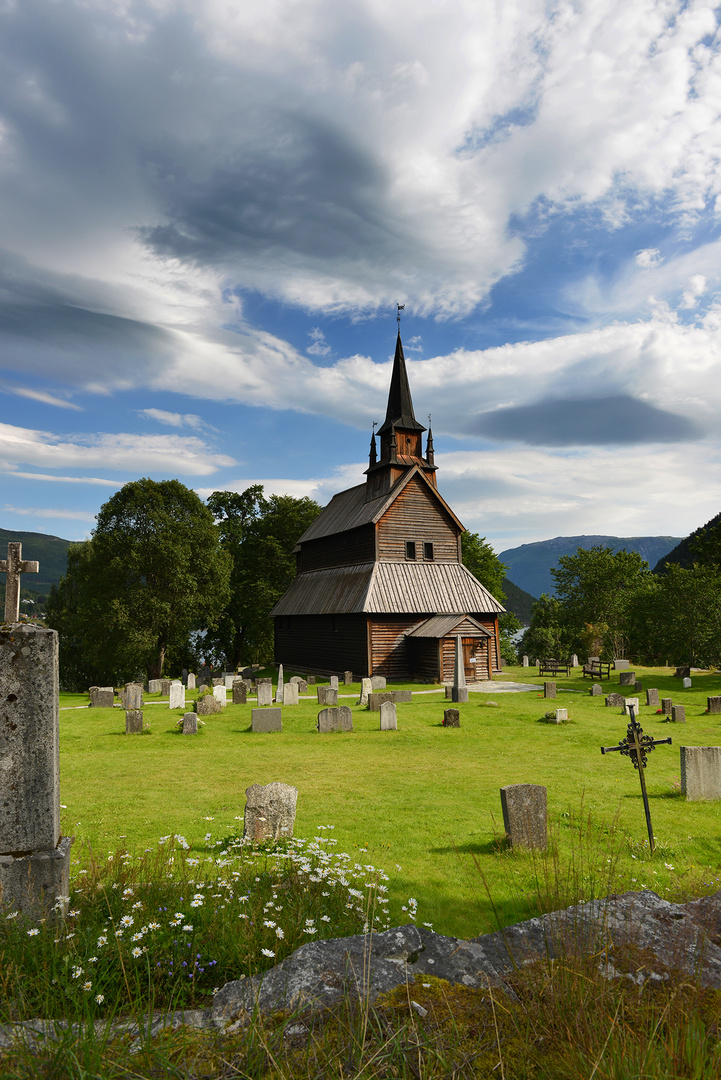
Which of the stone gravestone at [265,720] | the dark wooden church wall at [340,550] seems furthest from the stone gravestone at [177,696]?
the dark wooden church wall at [340,550]

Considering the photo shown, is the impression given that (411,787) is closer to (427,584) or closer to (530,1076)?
(530,1076)

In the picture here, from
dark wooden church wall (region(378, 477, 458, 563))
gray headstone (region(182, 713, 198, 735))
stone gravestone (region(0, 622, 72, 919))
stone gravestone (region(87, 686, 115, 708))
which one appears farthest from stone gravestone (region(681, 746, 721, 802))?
dark wooden church wall (region(378, 477, 458, 563))

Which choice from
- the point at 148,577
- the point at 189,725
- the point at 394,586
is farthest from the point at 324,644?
the point at 189,725

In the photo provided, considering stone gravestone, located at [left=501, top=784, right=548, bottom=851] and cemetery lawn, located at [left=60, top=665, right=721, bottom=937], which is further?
stone gravestone, located at [left=501, top=784, right=548, bottom=851]

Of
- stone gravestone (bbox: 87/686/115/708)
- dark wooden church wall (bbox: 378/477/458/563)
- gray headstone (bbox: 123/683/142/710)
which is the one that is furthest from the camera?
dark wooden church wall (bbox: 378/477/458/563)

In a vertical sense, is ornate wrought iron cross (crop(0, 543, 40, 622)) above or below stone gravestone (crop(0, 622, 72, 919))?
above

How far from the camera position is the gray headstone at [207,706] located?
22.1 metres

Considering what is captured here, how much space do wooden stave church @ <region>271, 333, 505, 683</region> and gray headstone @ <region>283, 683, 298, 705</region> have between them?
8.18 meters

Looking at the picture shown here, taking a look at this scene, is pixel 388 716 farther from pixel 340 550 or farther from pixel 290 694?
pixel 340 550

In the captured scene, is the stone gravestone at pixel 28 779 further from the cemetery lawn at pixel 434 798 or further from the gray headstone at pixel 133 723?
the gray headstone at pixel 133 723

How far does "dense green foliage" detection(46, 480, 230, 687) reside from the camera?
36750 millimetres

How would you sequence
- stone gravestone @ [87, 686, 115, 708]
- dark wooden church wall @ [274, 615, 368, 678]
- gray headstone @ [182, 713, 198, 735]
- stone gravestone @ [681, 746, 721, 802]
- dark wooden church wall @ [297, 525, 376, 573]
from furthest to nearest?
dark wooden church wall @ [297, 525, 376, 573] → dark wooden church wall @ [274, 615, 368, 678] → stone gravestone @ [87, 686, 115, 708] → gray headstone @ [182, 713, 198, 735] → stone gravestone @ [681, 746, 721, 802]

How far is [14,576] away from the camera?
614cm

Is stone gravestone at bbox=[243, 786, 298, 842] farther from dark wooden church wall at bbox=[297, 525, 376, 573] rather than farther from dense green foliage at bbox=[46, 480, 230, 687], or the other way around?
dense green foliage at bbox=[46, 480, 230, 687]
